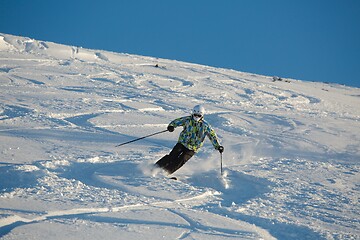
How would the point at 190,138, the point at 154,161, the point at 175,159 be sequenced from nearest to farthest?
the point at 175,159
the point at 190,138
the point at 154,161

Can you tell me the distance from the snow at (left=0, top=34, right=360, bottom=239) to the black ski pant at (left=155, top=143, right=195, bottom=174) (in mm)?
209

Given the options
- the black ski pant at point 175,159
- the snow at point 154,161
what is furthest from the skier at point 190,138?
the snow at point 154,161

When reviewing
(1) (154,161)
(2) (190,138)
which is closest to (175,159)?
(2) (190,138)

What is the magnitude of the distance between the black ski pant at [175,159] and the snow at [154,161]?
21 centimetres

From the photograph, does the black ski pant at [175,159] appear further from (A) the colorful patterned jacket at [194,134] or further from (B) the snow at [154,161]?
(B) the snow at [154,161]

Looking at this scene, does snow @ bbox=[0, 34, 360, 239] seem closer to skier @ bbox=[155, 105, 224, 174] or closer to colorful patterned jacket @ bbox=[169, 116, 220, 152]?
skier @ bbox=[155, 105, 224, 174]

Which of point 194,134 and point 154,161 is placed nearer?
point 194,134

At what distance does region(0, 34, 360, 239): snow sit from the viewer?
5.59m

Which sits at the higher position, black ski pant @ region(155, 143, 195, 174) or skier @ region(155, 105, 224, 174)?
skier @ region(155, 105, 224, 174)

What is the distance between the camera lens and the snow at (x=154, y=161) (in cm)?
559

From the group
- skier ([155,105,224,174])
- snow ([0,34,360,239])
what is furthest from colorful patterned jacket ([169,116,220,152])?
snow ([0,34,360,239])

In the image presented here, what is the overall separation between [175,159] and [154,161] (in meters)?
0.74

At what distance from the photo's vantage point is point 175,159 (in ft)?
27.4

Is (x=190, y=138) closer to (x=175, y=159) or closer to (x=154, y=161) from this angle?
(x=175, y=159)
